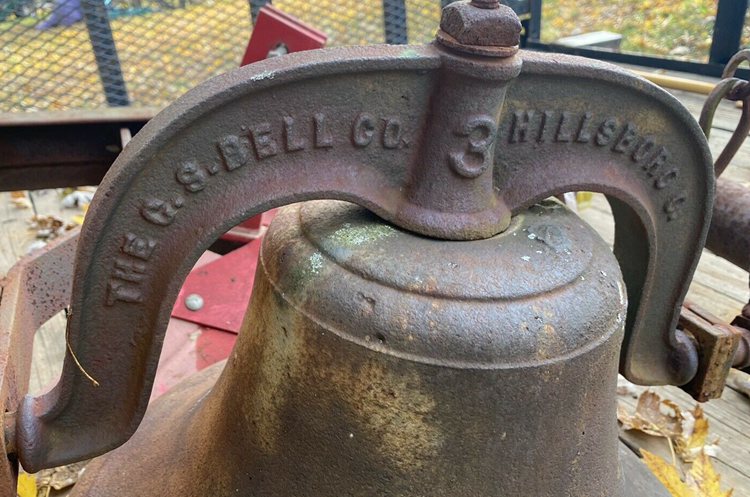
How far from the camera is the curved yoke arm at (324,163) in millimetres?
804

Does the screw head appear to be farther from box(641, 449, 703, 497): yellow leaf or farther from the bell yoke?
box(641, 449, 703, 497): yellow leaf

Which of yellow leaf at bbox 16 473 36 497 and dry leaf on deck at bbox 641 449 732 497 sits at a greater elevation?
yellow leaf at bbox 16 473 36 497

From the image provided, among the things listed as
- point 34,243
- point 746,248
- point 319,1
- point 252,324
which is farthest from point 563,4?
point 252,324

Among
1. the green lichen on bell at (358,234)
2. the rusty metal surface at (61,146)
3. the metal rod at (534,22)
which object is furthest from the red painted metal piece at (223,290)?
the metal rod at (534,22)

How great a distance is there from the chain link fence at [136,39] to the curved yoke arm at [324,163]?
1782 mm

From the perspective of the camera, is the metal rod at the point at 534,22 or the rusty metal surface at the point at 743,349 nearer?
the rusty metal surface at the point at 743,349

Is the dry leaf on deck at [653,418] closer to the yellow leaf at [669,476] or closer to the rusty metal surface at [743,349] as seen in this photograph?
the yellow leaf at [669,476]

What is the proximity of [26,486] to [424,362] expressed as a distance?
3.45 feet

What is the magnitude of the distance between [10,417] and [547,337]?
675 mm

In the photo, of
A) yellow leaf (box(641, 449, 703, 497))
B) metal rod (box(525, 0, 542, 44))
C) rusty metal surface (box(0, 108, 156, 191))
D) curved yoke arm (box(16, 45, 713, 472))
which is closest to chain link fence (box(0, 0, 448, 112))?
metal rod (box(525, 0, 542, 44))

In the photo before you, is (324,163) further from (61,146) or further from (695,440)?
(695,440)

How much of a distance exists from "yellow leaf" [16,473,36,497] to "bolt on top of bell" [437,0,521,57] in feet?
4.00

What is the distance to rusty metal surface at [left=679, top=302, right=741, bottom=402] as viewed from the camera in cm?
123

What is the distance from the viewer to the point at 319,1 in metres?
3.18
